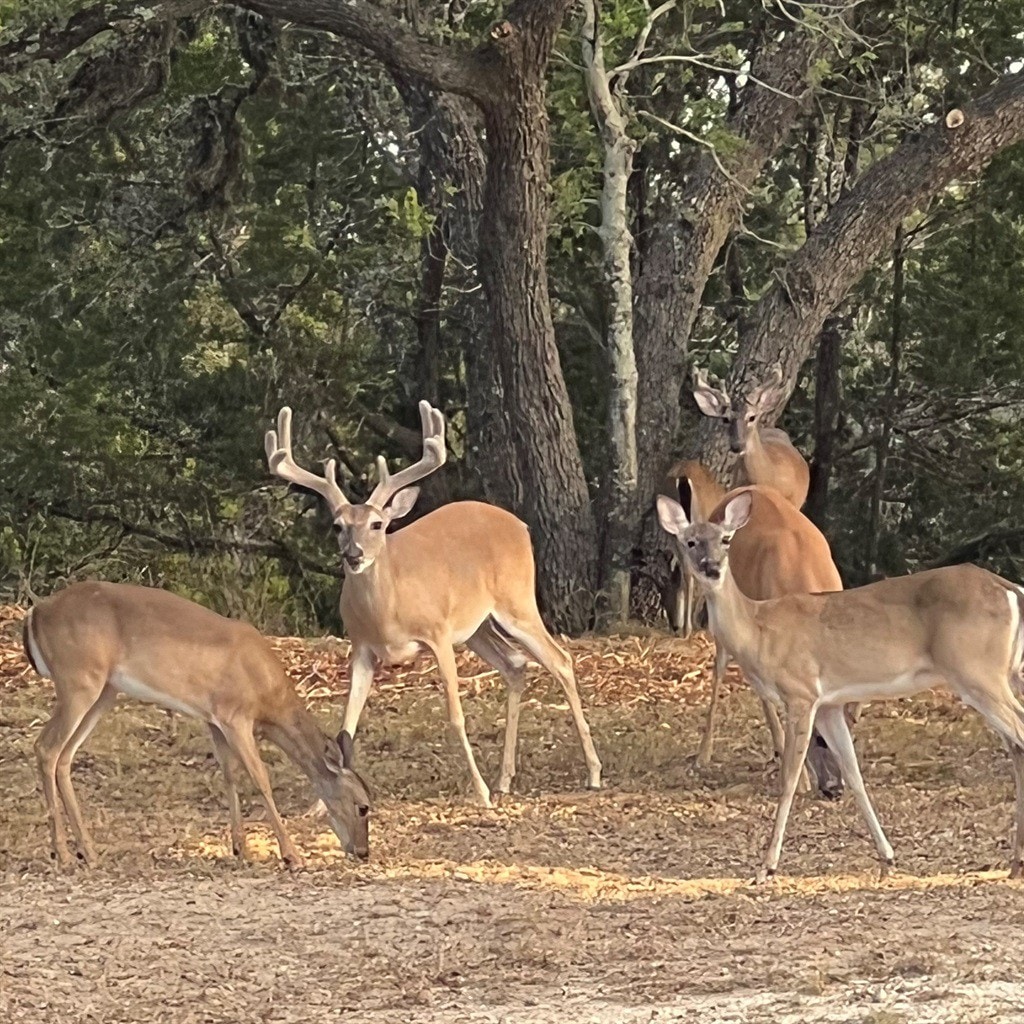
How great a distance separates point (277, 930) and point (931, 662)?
2661 millimetres

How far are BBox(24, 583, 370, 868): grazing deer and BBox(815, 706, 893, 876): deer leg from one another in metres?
1.78

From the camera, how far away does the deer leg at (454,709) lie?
8.70 metres

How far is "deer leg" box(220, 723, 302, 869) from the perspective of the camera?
298 inches

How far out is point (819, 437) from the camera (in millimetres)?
18453

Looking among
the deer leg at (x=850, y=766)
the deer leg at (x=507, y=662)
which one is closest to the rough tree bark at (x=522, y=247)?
the deer leg at (x=507, y=662)

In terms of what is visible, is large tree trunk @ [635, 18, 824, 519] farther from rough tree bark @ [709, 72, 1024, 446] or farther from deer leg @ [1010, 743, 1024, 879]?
deer leg @ [1010, 743, 1024, 879]

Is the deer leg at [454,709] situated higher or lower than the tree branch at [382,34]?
lower

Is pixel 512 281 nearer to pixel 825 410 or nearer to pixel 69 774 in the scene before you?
pixel 825 410

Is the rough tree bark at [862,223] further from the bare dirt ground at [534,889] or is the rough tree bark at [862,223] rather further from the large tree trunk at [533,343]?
the bare dirt ground at [534,889]

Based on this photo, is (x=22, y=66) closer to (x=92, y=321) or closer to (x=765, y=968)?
(x=92, y=321)

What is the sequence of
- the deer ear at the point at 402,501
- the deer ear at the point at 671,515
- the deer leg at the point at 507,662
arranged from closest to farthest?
the deer ear at the point at 671,515
the deer ear at the point at 402,501
the deer leg at the point at 507,662

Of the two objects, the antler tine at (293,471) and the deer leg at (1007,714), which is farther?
the antler tine at (293,471)

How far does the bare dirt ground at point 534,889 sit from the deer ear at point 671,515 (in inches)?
47.6

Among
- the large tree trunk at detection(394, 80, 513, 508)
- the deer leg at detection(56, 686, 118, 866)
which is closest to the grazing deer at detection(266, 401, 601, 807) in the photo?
the deer leg at detection(56, 686, 118, 866)
